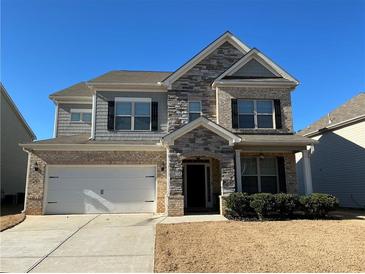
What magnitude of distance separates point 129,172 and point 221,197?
470 centimetres

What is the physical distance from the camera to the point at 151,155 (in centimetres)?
1627

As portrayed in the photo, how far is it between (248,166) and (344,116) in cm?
739

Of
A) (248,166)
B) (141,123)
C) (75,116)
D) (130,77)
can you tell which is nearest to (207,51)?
(130,77)

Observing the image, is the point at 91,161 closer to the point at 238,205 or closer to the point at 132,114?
the point at 132,114

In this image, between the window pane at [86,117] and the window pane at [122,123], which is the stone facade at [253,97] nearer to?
the window pane at [122,123]

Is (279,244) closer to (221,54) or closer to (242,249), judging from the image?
(242,249)

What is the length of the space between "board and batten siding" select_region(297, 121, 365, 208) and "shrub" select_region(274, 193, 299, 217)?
6.24 m

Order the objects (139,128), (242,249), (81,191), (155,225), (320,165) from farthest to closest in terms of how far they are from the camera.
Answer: (320,165) → (139,128) → (81,191) → (155,225) → (242,249)

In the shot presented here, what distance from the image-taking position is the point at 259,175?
1683cm

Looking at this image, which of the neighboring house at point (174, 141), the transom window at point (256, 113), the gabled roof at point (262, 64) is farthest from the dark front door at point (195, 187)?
the gabled roof at point (262, 64)

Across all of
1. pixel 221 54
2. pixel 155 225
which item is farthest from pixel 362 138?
pixel 155 225

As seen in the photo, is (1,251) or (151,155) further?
(151,155)

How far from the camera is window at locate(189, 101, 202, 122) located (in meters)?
17.5

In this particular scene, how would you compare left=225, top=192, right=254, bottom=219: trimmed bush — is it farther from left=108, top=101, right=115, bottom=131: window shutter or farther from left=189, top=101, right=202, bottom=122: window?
left=108, top=101, right=115, bottom=131: window shutter
